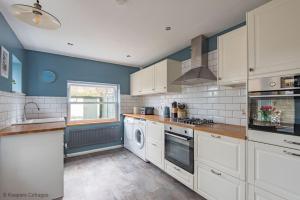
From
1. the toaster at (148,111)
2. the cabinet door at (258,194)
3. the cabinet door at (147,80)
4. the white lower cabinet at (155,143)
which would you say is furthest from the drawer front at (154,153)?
the cabinet door at (258,194)

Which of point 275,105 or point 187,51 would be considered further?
point 187,51

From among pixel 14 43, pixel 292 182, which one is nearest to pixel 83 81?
pixel 14 43

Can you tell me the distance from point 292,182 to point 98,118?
12.6 ft

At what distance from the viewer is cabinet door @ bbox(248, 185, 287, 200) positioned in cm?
126

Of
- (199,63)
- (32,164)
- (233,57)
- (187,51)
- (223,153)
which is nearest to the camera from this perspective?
(223,153)

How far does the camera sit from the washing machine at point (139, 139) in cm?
312

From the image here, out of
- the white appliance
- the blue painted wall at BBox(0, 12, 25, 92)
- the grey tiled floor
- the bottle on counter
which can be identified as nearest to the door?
the white appliance

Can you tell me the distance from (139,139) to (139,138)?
0.07 ft

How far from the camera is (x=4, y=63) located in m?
1.88

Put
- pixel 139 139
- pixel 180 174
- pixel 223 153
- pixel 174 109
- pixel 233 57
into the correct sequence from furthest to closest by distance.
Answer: pixel 139 139 < pixel 174 109 < pixel 180 174 < pixel 233 57 < pixel 223 153

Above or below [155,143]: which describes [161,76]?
Answer: above

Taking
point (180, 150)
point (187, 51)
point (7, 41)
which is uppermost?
point (187, 51)

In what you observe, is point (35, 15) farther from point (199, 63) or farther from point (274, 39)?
point (199, 63)

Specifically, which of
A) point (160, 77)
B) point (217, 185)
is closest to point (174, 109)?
point (160, 77)
